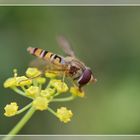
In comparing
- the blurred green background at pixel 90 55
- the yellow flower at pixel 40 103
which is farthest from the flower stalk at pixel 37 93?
the blurred green background at pixel 90 55

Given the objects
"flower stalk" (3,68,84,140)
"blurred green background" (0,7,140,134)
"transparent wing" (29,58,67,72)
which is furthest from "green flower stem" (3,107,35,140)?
"blurred green background" (0,7,140,134)

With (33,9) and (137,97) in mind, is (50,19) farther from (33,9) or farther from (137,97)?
(137,97)

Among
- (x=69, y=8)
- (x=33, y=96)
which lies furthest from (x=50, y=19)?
(x=33, y=96)

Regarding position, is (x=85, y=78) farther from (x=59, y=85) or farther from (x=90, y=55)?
(x=90, y=55)

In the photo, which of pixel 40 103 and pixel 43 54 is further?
pixel 43 54

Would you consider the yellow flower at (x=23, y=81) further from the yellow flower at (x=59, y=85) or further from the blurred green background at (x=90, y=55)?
the blurred green background at (x=90, y=55)

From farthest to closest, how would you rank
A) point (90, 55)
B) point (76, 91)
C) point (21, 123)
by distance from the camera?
1. point (90, 55)
2. point (76, 91)
3. point (21, 123)

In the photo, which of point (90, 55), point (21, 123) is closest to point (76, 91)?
point (21, 123)
